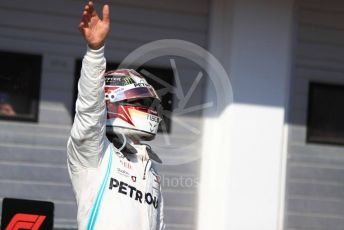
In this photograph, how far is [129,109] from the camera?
3.68 meters

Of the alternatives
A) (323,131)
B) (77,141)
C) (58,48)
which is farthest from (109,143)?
(323,131)

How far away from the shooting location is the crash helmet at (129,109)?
3660mm

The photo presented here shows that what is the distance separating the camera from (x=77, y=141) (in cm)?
334

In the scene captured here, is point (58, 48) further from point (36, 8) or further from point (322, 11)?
point (322, 11)

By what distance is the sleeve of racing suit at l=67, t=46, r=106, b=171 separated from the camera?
3189 millimetres

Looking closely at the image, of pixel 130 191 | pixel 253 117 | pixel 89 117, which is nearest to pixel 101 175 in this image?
pixel 130 191

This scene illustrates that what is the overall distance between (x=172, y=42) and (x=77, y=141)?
4.40 metres
